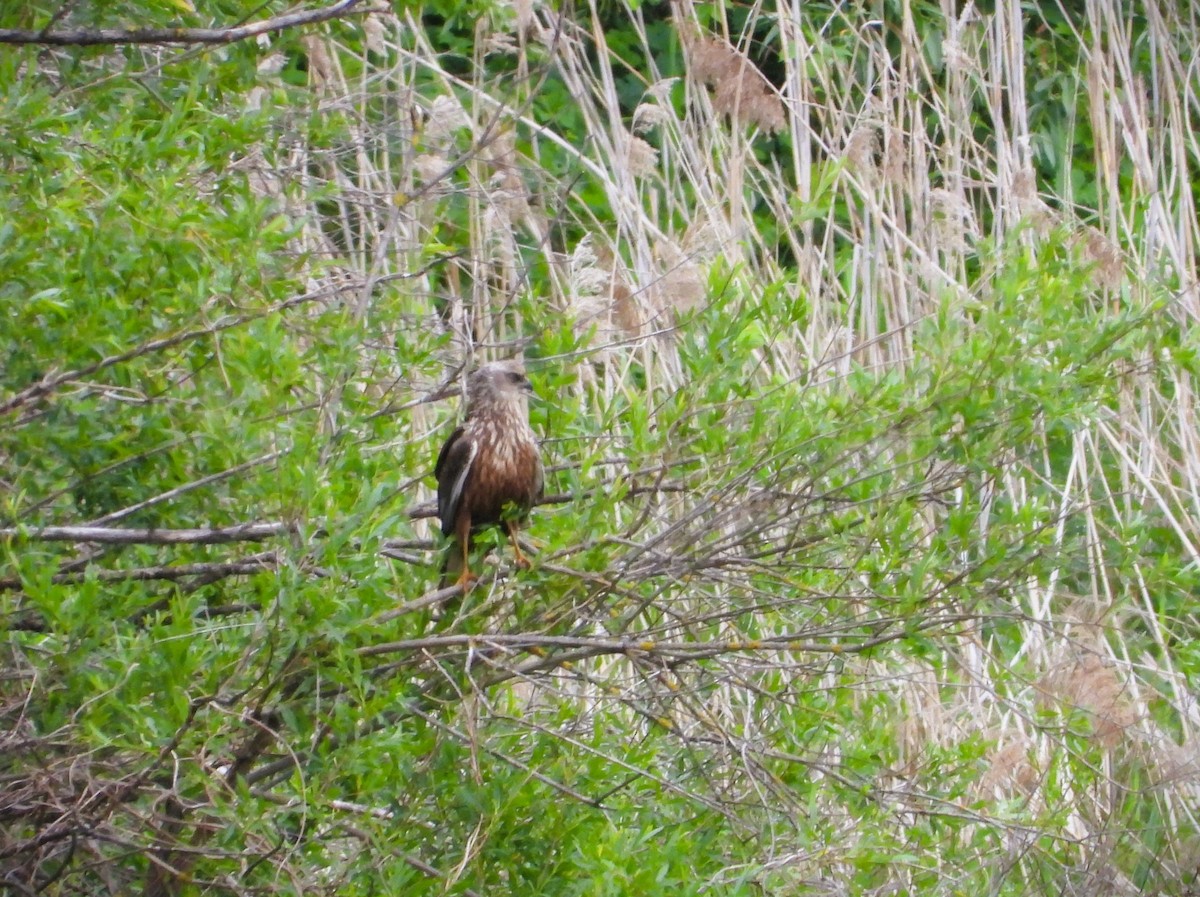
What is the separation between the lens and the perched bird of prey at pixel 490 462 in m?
3.27

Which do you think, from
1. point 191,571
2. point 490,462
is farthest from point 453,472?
point 191,571

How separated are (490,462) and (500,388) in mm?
170

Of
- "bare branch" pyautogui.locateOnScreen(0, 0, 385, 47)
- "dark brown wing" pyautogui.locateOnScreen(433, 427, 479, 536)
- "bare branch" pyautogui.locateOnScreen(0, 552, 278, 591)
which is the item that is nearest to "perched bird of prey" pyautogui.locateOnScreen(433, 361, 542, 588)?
"dark brown wing" pyautogui.locateOnScreen(433, 427, 479, 536)

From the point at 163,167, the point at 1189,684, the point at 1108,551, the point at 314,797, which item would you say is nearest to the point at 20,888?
the point at 314,797

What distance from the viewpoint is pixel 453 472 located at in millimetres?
3344

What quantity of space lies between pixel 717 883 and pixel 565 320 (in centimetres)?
113

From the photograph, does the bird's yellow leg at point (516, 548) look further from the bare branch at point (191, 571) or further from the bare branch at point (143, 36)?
the bare branch at point (143, 36)

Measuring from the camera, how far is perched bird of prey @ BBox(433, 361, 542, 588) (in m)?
3.27

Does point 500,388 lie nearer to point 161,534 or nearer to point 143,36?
point 161,534

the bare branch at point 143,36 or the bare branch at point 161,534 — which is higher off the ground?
the bare branch at point 143,36

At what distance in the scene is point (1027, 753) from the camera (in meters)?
3.81

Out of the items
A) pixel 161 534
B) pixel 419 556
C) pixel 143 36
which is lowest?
pixel 419 556

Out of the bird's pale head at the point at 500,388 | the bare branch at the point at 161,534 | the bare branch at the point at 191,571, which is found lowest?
the bird's pale head at the point at 500,388

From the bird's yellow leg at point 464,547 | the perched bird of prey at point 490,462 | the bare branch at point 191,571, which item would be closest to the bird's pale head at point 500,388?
the perched bird of prey at point 490,462
